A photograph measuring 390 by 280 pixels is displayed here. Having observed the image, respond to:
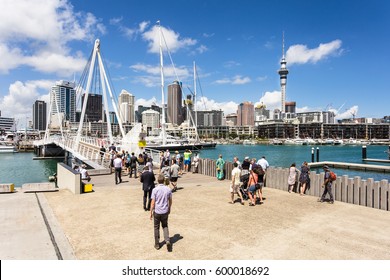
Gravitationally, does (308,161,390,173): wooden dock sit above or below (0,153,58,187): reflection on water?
above

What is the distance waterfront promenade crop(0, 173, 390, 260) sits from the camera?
6.67 metres

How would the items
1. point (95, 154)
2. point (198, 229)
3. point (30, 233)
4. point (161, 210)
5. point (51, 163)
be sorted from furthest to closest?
point (51, 163) → point (95, 154) → point (198, 229) → point (30, 233) → point (161, 210)

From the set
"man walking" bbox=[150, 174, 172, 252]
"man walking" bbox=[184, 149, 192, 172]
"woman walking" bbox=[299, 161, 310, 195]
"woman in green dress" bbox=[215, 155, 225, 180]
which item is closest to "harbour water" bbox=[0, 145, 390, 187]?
"man walking" bbox=[184, 149, 192, 172]

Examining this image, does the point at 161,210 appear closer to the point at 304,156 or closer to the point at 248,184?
the point at 248,184

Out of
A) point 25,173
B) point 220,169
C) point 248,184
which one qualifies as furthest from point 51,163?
point 248,184

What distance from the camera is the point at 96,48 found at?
37.5 metres

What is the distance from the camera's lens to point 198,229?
27.3 ft

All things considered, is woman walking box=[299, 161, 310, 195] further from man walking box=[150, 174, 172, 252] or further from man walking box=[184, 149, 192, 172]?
man walking box=[184, 149, 192, 172]

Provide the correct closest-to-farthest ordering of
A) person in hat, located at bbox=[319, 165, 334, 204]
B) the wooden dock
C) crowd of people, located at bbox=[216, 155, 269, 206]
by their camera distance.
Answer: crowd of people, located at bbox=[216, 155, 269, 206], person in hat, located at bbox=[319, 165, 334, 204], the wooden dock

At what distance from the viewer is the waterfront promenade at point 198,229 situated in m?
6.67

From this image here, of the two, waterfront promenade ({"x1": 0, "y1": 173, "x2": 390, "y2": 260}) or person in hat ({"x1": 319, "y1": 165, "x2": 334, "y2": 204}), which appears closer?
waterfront promenade ({"x1": 0, "y1": 173, "x2": 390, "y2": 260})

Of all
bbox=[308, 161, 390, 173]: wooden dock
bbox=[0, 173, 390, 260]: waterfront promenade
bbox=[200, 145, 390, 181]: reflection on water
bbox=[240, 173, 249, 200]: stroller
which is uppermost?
bbox=[240, 173, 249, 200]: stroller

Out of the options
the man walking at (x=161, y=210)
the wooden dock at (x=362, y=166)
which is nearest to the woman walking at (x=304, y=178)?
the man walking at (x=161, y=210)
